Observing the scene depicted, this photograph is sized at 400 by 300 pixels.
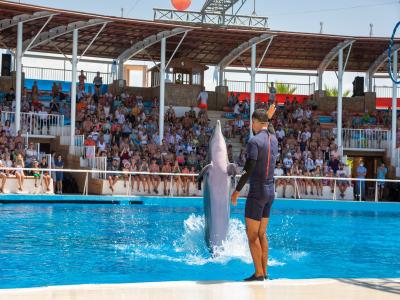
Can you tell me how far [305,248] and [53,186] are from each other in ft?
35.9

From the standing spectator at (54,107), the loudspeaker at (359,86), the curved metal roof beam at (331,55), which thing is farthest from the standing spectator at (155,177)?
the loudspeaker at (359,86)

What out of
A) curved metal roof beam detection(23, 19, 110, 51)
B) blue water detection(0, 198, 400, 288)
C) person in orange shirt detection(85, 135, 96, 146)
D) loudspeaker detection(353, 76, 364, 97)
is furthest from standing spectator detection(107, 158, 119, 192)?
loudspeaker detection(353, 76, 364, 97)

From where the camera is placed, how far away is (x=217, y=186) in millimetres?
9828

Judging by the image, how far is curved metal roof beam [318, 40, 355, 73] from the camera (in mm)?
29438

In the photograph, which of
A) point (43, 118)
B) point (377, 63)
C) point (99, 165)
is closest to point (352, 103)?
point (377, 63)

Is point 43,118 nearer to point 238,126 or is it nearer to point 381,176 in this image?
point 238,126

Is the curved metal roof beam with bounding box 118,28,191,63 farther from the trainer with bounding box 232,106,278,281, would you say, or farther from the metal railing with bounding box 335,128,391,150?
the trainer with bounding box 232,106,278,281

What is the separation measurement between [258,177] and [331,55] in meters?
26.0

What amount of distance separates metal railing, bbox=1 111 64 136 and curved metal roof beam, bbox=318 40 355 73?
11.8 meters

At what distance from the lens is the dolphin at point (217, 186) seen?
9773 mm

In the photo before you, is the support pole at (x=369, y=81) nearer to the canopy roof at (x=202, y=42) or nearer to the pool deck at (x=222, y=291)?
the canopy roof at (x=202, y=42)

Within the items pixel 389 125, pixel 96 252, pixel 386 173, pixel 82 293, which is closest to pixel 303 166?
pixel 386 173

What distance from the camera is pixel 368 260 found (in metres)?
11.0

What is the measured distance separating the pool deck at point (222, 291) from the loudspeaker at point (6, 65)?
87.7 feet
